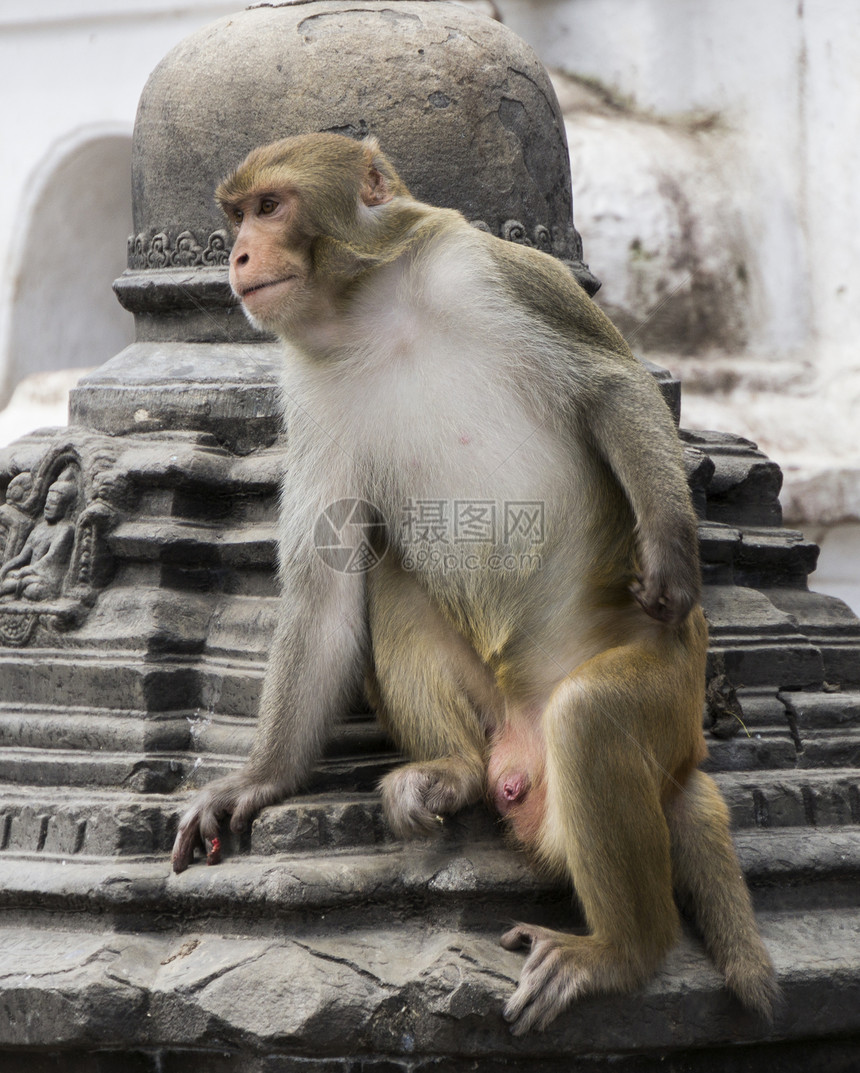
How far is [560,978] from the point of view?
274cm

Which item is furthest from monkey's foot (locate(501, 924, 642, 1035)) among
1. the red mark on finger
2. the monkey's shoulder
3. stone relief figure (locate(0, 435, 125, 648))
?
stone relief figure (locate(0, 435, 125, 648))

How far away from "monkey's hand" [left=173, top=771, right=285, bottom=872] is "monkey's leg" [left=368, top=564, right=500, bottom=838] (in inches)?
12.9

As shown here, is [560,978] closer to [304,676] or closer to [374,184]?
[304,676]

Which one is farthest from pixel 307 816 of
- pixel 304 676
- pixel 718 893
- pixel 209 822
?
pixel 718 893

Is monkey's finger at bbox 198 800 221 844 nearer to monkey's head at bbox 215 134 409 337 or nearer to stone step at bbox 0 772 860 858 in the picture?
stone step at bbox 0 772 860 858

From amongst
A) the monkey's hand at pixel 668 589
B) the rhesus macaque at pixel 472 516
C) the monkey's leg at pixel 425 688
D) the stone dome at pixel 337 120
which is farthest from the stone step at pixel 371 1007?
the stone dome at pixel 337 120

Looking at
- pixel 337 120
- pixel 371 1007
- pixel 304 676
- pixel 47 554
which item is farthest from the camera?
pixel 337 120

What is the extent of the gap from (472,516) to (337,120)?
1.53 metres

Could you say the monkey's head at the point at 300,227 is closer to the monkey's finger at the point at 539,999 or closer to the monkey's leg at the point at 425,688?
the monkey's leg at the point at 425,688

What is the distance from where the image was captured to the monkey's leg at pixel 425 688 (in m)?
3.11

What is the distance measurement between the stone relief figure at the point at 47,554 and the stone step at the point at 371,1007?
106 centimetres

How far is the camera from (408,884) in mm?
3020

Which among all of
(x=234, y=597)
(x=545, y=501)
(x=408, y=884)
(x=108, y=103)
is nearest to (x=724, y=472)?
(x=545, y=501)

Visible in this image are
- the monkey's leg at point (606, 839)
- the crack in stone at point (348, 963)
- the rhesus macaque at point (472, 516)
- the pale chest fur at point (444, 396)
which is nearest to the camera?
the monkey's leg at point (606, 839)
